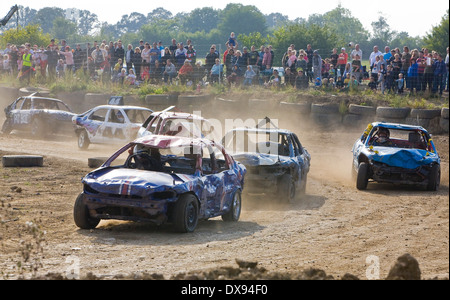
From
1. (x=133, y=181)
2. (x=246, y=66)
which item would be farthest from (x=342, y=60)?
(x=133, y=181)

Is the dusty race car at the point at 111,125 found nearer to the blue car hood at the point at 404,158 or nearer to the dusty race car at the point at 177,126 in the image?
the dusty race car at the point at 177,126

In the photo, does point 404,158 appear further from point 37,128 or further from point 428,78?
point 37,128

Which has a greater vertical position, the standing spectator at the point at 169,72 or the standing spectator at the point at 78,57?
the standing spectator at the point at 78,57

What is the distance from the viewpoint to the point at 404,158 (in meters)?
15.3

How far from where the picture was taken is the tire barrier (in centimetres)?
1628

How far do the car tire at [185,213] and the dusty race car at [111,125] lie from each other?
34.0ft

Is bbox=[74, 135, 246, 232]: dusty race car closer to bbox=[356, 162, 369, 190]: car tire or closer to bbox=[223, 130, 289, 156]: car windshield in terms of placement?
bbox=[223, 130, 289, 156]: car windshield

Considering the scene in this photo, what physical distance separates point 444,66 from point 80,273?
61.3 feet

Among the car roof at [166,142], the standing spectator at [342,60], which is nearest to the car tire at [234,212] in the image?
the car roof at [166,142]

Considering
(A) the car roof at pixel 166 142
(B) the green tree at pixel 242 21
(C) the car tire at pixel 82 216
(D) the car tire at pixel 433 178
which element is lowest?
(D) the car tire at pixel 433 178

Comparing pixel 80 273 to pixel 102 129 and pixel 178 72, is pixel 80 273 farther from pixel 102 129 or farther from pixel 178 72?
pixel 178 72

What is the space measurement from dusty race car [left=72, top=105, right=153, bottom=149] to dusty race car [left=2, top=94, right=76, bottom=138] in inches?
117

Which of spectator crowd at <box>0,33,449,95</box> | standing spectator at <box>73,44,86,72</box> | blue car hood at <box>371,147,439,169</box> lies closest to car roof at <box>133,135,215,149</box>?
blue car hood at <box>371,147,439,169</box>

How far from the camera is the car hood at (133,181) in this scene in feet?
30.9
